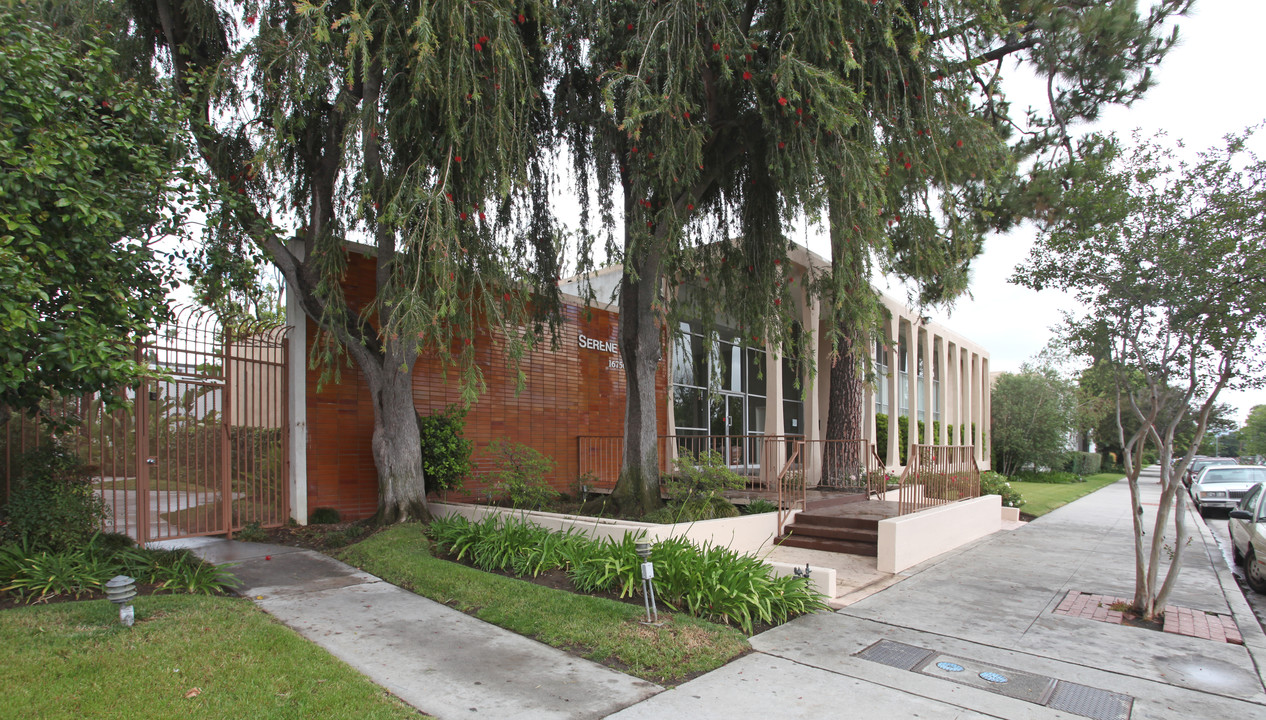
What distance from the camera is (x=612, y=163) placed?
945 centimetres

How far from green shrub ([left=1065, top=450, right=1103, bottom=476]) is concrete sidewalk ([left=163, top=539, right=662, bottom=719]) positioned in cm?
4122

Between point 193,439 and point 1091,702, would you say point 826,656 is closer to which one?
point 1091,702

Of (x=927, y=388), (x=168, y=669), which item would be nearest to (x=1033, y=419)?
(x=927, y=388)

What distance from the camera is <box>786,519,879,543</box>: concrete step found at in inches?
393

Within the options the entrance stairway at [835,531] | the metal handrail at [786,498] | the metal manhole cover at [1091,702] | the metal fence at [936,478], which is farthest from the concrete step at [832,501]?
the metal manhole cover at [1091,702]

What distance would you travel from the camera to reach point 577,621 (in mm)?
5977

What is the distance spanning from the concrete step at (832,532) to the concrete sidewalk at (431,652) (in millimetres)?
5830

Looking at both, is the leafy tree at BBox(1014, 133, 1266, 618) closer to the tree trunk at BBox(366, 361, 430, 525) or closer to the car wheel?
the car wheel

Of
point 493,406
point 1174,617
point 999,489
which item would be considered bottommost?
point 1174,617

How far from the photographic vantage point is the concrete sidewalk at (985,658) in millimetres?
4664

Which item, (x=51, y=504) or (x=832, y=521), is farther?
(x=832, y=521)

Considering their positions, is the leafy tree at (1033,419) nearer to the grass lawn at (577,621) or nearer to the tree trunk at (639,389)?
the tree trunk at (639,389)

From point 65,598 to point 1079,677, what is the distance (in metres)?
8.11

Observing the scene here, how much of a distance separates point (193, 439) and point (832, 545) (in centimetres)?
866
